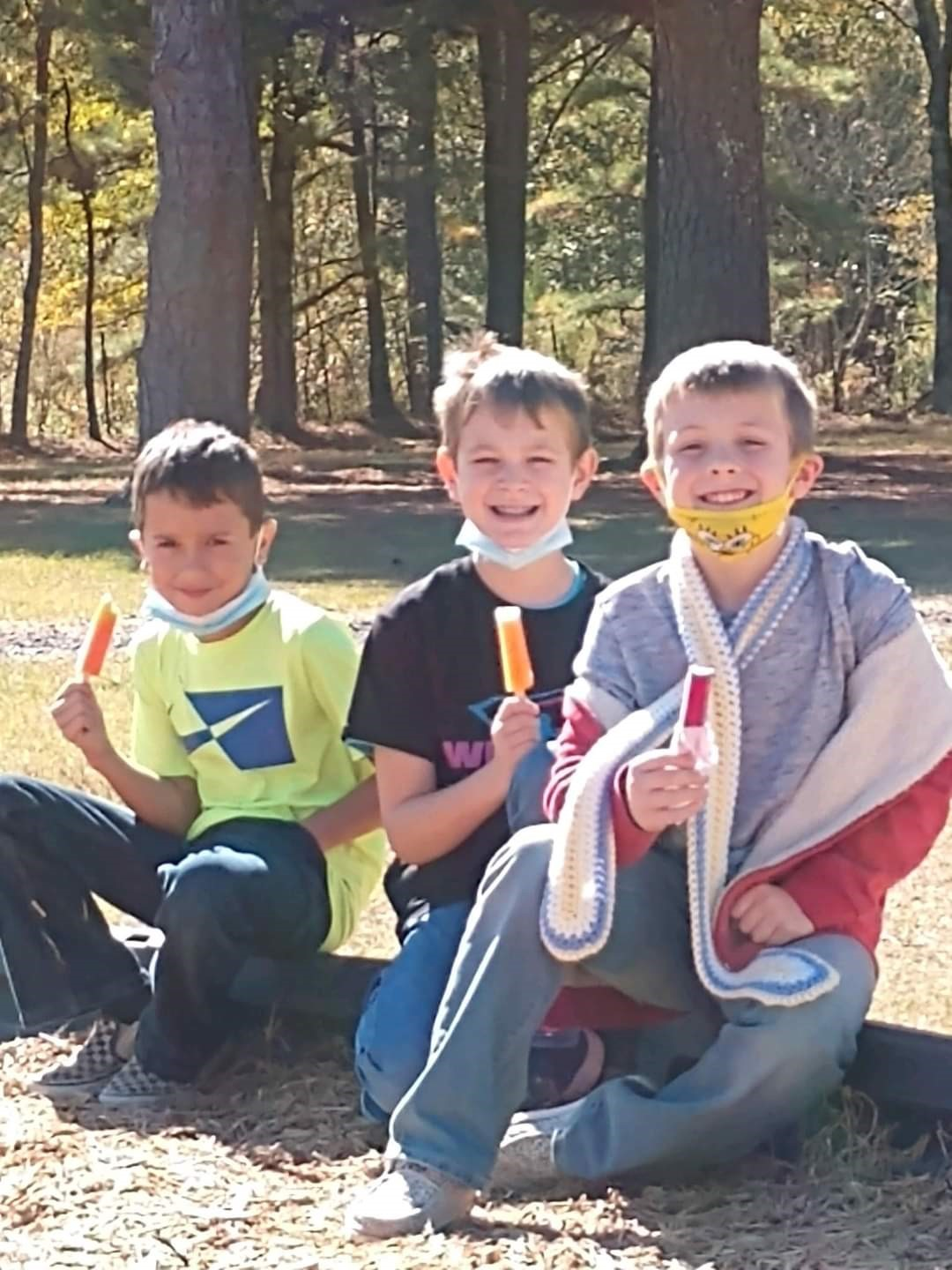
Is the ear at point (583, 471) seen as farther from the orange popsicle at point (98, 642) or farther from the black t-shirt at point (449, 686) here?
the orange popsicle at point (98, 642)

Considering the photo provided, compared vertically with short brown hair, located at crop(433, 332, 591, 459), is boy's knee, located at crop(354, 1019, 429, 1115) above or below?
below

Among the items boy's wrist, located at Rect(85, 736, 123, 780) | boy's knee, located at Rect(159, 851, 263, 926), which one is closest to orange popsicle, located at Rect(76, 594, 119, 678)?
boy's wrist, located at Rect(85, 736, 123, 780)

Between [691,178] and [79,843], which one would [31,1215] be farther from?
[691,178]

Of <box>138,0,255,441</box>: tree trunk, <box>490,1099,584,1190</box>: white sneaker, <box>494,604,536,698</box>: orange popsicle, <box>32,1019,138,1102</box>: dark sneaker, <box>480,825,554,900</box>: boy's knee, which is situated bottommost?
<box>32,1019,138,1102</box>: dark sneaker

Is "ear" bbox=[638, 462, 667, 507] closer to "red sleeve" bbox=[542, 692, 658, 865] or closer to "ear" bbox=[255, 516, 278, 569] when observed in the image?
"red sleeve" bbox=[542, 692, 658, 865]

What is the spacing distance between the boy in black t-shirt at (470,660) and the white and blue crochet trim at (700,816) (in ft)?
1.30

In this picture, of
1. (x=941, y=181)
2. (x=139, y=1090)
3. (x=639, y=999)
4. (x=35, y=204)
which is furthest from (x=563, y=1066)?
(x=941, y=181)

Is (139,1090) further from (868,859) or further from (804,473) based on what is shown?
(804,473)

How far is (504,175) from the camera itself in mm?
23938

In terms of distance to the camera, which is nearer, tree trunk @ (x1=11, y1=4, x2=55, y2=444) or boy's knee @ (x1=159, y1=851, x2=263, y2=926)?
boy's knee @ (x1=159, y1=851, x2=263, y2=926)

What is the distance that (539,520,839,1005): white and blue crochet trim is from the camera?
123 inches

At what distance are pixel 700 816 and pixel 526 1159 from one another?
0.58m

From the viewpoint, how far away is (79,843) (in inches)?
165

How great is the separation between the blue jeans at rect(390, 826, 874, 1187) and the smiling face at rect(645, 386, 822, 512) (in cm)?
54
